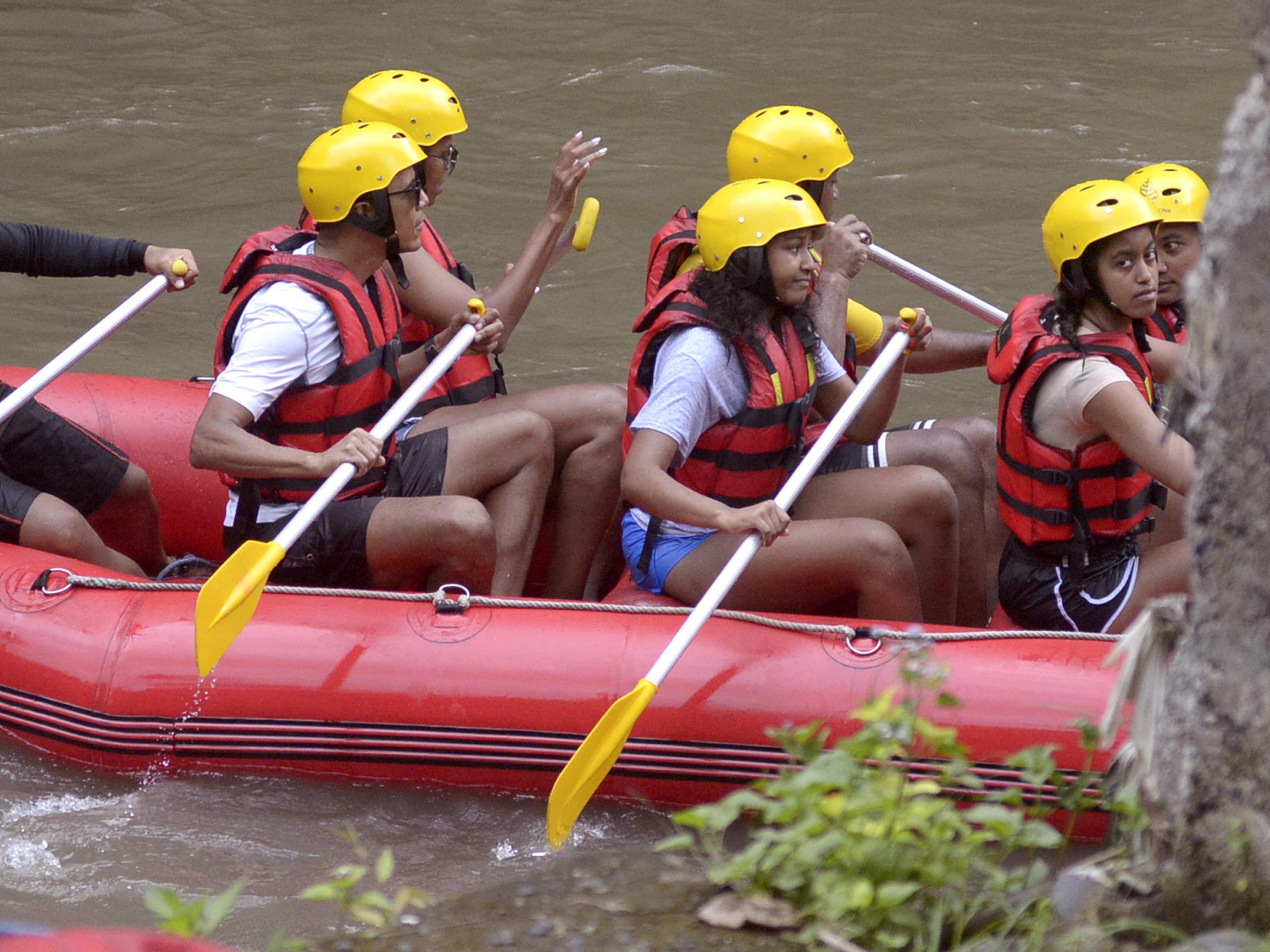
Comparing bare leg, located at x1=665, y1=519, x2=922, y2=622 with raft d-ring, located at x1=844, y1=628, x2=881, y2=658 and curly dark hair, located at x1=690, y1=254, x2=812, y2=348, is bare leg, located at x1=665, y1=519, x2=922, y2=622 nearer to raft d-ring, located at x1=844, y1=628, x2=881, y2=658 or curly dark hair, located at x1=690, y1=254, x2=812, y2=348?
raft d-ring, located at x1=844, y1=628, x2=881, y2=658

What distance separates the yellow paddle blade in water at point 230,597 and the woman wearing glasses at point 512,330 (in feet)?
2.68

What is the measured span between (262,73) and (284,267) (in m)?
6.83

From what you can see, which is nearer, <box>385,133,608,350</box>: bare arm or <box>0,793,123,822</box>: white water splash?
<box>0,793,123,822</box>: white water splash

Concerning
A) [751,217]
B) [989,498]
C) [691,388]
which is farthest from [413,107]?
[989,498]

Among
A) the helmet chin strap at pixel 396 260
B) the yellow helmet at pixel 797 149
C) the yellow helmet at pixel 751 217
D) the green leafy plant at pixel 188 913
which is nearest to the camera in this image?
the green leafy plant at pixel 188 913

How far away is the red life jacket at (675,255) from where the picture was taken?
13.8 feet

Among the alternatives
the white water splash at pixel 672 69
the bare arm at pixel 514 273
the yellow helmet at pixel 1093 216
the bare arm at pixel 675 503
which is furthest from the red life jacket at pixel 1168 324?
the white water splash at pixel 672 69

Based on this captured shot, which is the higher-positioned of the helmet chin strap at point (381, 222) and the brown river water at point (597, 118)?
the helmet chin strap at point (381, 222)

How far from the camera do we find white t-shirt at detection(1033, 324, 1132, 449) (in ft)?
11.0

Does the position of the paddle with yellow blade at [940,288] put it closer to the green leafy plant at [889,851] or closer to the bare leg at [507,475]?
the bare leg at [507,475]

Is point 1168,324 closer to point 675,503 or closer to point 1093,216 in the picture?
point 1093,216

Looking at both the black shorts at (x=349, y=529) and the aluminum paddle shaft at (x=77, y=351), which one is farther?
the aluminum paddle shaft at (x=77, y=351)

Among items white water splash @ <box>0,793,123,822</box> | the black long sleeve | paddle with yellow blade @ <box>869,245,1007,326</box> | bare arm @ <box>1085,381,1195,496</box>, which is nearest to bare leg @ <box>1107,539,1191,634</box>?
bare arm @ <box>1085,381,1195,496</box>

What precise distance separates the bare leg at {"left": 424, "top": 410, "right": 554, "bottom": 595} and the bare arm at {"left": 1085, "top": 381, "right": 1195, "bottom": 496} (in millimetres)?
1366
